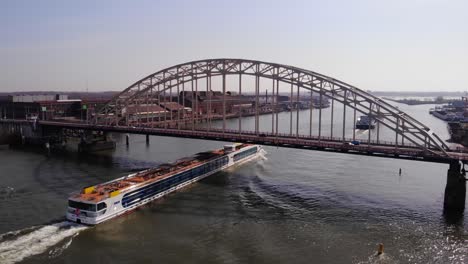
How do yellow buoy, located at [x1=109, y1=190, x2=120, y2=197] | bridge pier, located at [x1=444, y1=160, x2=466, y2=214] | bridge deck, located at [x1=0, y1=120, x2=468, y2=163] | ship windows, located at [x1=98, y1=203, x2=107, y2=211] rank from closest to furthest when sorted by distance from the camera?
ship windows, located at [x1=98, y1=203, x2=107, y2=211] < yellow buoy, located at [x1=109, y1=190, x2=120, y2=197] < bridge pier, located at [x1=444, y1=160, x2=466, y2=214] < bridge deck, located at [x1=0, y1=120, x2=468, y2=163]

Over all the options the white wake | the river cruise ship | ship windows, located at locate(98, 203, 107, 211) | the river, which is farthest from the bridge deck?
the white wake

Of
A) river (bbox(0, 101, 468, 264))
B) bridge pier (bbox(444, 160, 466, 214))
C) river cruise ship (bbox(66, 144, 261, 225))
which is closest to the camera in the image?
river (bbox(0, 101, 468, 264))

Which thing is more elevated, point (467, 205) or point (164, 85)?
point (164, 85)

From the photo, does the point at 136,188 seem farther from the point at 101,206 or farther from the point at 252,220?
the point at 252,220

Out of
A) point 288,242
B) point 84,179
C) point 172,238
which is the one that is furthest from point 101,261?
point 84,179

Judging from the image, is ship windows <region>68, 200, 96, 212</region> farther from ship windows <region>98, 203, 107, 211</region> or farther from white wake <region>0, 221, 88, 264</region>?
white wake <region>0, 221, 88, 264</region>

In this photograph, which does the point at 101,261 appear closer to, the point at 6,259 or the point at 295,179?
the point at 6,259

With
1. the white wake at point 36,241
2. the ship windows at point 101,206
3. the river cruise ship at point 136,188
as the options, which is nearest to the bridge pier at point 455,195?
the river cruise ship at point 136,188

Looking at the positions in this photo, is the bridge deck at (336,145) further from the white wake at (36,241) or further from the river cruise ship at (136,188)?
the white wake at (36,241)
